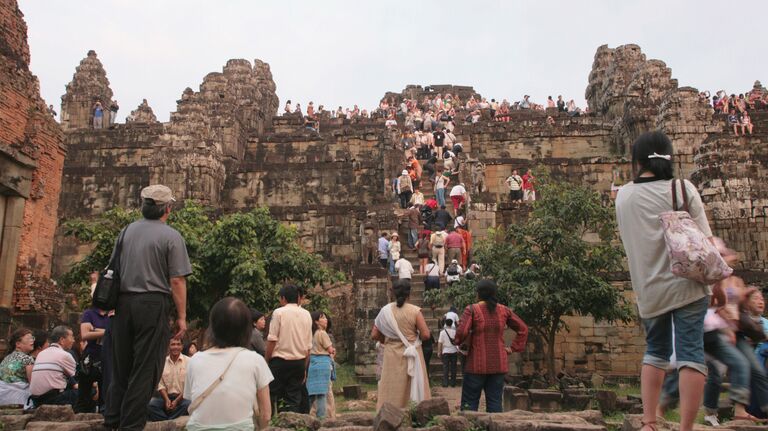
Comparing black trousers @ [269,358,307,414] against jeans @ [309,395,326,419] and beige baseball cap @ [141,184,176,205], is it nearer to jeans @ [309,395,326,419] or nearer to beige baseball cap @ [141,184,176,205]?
jeans @ [309,395,326,419]

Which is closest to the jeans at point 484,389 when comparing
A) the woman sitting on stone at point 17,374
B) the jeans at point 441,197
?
the woman sitting on stone at point 17,374

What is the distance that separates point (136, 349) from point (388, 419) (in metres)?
2.14

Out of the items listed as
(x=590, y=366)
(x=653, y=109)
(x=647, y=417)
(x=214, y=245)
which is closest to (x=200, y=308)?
(x=214, y=245)

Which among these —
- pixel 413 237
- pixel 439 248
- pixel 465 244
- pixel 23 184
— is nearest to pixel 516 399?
pixel 439 248

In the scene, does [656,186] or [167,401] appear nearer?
[656,186]

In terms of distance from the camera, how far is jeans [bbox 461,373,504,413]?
827cm

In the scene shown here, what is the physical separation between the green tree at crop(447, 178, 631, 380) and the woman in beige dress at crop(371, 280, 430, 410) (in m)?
5.18

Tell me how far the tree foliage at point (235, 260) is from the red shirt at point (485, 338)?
6.95 metres

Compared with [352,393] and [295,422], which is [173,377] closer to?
[295,422]

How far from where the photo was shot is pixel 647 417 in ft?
16.3

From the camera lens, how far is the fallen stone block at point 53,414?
A: 707 cm

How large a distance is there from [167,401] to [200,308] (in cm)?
707

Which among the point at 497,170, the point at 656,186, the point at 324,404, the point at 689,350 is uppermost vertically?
the point at 497,170

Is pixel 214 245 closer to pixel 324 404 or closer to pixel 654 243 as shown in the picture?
pixel 324 404
